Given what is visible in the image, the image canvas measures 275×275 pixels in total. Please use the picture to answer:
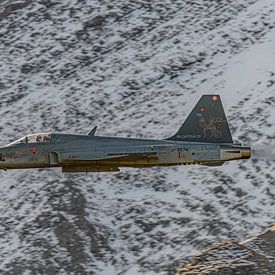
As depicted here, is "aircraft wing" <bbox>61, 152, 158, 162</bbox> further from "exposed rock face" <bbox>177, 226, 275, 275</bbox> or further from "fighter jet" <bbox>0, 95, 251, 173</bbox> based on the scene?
"exposed rock face" <bbox>177, 226, 275, 275</bbox>

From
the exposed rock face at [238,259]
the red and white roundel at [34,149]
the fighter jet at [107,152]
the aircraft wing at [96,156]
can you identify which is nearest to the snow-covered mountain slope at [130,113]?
the exposed rock face at [238,259]

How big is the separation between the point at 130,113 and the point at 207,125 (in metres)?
13.7

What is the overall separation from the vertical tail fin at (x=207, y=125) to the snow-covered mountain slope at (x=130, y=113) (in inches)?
253

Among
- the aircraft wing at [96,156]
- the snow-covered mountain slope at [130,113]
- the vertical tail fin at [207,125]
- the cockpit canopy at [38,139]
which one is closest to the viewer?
the aircraft wing at [96,156]

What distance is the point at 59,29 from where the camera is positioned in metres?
52.9

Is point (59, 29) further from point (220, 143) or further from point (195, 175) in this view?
point (220, 143)

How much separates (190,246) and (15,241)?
896 centimetres

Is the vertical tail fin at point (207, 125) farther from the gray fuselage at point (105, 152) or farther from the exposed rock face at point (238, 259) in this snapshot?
the exposed rock face at point (238, 259)

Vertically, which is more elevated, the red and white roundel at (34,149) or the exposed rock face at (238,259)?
the red and white roundel at (34,149)

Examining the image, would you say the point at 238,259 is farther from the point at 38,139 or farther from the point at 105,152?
the point at 38,139

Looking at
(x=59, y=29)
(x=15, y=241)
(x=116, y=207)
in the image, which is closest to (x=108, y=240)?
(x=116, y=207)

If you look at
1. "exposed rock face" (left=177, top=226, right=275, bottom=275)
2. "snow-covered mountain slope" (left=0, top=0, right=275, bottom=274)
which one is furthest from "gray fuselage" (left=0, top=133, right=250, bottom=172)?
"snow-covered mountain slope" (left=0, top=0, right=275, bottom=274)

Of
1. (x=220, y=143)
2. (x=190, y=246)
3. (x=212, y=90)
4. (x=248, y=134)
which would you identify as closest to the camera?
(x=220, y=143)

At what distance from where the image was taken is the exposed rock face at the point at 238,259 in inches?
1201
